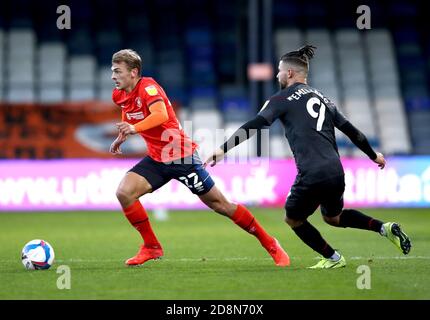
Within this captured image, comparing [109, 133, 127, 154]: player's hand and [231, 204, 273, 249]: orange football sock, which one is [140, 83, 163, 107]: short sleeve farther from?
[231, 204, 273, 249]: orange football sock

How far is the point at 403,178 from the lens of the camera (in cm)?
1867

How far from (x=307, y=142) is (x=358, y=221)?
0.96 meters

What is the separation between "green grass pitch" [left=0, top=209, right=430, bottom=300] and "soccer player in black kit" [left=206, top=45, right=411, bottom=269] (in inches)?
20.5

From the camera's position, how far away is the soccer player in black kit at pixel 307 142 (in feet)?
26.6

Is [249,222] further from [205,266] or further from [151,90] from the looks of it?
[151,90]

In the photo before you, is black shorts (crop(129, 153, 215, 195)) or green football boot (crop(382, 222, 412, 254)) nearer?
green football boot (crop(382, 222, 412, 254))

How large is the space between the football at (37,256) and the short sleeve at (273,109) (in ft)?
7.83

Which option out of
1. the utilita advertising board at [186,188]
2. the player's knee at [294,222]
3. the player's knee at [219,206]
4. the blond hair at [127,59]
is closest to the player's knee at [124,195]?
the player's knee at [219,206]

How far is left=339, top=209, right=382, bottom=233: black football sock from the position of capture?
27.8 ft

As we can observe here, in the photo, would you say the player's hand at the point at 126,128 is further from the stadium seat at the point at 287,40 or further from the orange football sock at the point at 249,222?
the stadium seat at the point at 287,40

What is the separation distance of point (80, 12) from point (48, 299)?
21.1 m

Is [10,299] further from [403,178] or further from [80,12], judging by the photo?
[80,12]
